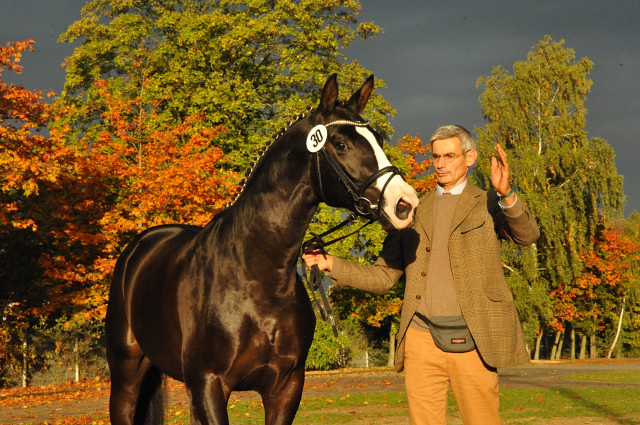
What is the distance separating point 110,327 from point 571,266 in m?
35.3

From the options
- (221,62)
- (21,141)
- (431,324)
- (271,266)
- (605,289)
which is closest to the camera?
(431,324)

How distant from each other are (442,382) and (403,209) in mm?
1240

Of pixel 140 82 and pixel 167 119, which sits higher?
pixel 140 82

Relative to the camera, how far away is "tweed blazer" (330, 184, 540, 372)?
416 centimetres

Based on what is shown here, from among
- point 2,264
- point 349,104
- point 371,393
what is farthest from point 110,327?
point 2,264

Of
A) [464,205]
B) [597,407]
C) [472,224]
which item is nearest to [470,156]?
[464,205]

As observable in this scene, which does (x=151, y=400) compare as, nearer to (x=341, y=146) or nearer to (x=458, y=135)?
(x=341, y=146)

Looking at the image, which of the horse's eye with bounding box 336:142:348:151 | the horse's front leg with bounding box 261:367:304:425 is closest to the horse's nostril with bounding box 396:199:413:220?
the horse's eye with bounding box 336:142:348:151

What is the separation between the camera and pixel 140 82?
28656mm

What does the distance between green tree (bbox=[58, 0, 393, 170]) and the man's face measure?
22.0 meters

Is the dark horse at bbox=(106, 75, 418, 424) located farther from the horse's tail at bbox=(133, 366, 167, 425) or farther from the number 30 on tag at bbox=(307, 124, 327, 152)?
the horse's tail at bbox=(133, 366, 167, 425)

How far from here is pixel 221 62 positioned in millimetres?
28453

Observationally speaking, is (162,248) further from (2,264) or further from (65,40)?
(65,40)

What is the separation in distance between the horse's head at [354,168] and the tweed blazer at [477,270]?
0.51 m
